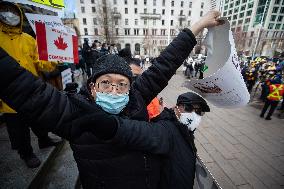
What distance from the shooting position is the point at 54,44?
2.94 m

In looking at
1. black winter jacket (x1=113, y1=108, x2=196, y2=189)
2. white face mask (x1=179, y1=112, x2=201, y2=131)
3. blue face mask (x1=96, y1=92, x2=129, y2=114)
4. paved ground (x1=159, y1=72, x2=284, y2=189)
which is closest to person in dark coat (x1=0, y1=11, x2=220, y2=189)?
blue face mask (x1=96, y1=92, x2=129, y2=114)

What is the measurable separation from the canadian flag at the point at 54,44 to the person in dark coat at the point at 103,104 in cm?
182

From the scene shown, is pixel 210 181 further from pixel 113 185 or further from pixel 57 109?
pixel 57 109

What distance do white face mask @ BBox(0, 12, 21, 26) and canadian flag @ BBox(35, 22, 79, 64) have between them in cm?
32

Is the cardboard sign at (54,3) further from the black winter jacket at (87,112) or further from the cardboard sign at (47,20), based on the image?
the black winter jacket at (87,112)

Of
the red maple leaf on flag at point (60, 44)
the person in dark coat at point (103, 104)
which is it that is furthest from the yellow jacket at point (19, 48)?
the person in dark coat at point (103, 104)

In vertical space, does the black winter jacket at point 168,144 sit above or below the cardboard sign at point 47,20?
below

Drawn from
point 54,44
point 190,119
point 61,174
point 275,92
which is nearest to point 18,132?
point 61,174

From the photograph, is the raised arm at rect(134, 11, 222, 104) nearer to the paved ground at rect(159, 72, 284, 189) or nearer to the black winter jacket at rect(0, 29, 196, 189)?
the black winter jacket at rect(0, 29, 196, 189)

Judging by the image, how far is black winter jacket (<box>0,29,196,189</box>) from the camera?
2.74 ft

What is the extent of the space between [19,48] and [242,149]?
512 cm

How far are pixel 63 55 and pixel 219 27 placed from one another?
2523 millimetres

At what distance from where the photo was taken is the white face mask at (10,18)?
2.25 metres

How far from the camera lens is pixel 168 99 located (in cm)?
927
